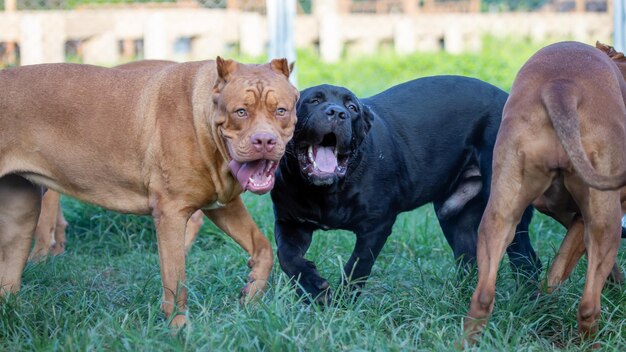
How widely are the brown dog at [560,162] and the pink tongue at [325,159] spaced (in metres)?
0.95

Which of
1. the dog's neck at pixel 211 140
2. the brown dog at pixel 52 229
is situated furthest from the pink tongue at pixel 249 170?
the brown dog at pixel 52 229

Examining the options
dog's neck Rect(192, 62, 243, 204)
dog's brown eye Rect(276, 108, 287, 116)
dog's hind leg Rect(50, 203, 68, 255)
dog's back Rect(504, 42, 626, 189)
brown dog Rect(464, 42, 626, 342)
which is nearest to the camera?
dog's back Rect(504, 42, 626, 189)

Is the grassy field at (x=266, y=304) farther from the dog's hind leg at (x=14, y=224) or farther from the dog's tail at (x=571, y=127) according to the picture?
the dog's tail at (x=571, y=127)

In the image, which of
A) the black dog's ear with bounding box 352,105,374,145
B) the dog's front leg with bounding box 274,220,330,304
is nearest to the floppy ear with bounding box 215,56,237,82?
the black dog's ear with bounding box 352,105,374,145

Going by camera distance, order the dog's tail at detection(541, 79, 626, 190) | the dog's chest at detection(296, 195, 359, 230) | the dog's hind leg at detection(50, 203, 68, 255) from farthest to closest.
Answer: the dog's hind leg at detection(50, 203, 68, 255) < the dog's chest at detection(296, 195, 359, 230) < the dog's tail at detection(541, 79, 626, 190)

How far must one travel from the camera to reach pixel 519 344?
4.15 meters

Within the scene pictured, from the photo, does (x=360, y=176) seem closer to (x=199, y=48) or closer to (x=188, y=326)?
(x=188, y=326)

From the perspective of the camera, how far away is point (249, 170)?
4.52m

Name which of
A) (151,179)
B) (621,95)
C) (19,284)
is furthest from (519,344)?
(19,284)

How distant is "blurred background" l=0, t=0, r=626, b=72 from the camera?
11.7 metres

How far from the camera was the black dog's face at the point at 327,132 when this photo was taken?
4.84 metres

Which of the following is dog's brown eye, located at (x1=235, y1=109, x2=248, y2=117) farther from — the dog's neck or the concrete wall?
the concrete wall

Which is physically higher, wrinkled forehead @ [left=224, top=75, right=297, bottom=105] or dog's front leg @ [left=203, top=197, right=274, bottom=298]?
wrinkled forehead @ [left=224, top=75, right=297, bottom=105]

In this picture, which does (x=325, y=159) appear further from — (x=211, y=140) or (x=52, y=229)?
(x=52, y=229)
